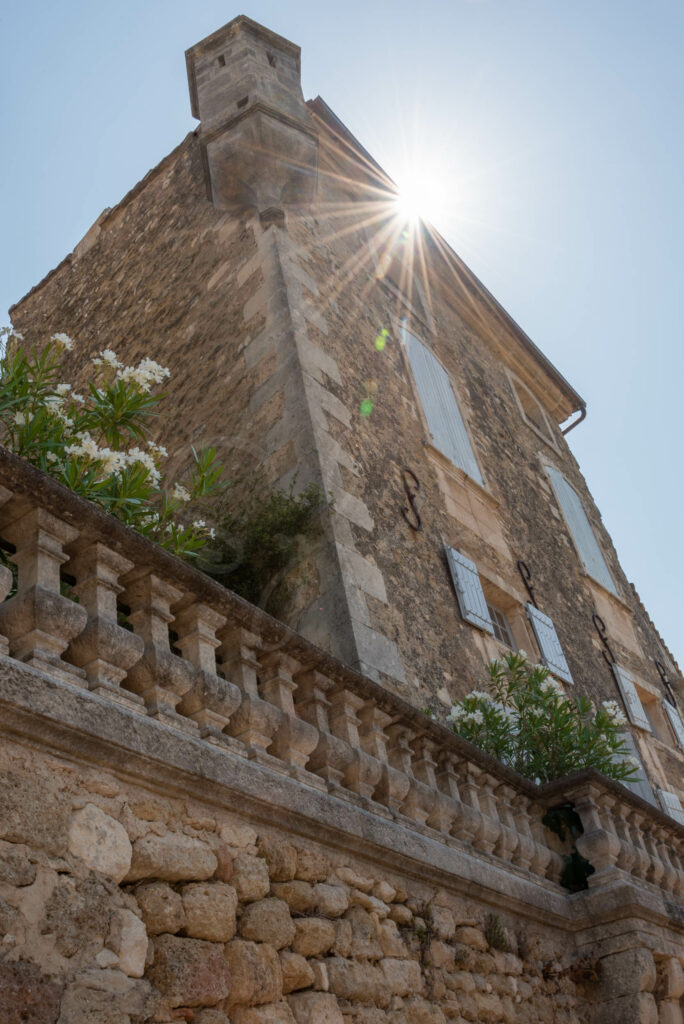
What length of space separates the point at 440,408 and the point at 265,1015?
664 cm

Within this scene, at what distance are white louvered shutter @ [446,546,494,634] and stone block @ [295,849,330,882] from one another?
139 inches

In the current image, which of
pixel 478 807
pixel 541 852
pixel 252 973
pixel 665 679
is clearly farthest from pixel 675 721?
pixel 252 973

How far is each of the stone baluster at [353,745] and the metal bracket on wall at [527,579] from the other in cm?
455

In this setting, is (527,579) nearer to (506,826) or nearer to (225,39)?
(506,826)

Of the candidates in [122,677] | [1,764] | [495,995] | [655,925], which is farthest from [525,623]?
[1,764]

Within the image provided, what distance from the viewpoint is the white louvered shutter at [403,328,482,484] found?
8.17 metres

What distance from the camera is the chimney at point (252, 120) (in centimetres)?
792

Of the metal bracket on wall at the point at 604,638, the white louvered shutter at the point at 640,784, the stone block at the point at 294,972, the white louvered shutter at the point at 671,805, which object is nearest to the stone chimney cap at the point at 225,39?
the metal bracket on wall at the point at 604,638

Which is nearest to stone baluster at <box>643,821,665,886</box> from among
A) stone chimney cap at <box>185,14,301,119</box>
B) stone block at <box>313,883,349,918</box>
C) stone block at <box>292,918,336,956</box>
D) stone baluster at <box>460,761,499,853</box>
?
stone baluster at <box>460,761,499,853</box>

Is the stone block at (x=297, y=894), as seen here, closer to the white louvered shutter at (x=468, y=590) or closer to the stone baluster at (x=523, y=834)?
the stone baluster at (x=523, y=834)

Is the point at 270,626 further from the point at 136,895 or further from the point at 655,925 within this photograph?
the point at 655,925

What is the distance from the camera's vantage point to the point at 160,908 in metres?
2.38

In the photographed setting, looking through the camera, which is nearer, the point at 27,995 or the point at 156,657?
the point at 27,995

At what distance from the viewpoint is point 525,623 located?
297 inches
